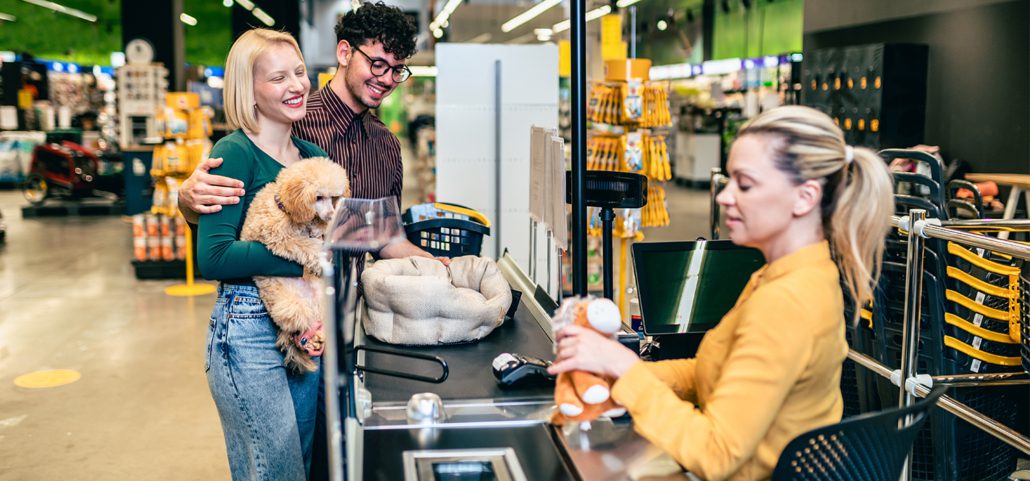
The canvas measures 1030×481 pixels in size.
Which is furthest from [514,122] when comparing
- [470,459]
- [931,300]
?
[470,459]

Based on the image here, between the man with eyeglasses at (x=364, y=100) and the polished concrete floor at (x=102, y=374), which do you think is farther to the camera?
the polished concrete floor at (x=102, y=374)

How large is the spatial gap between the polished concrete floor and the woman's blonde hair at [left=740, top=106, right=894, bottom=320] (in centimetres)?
333

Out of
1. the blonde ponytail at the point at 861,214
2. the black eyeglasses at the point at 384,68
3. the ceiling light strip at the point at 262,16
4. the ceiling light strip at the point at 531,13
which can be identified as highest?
the ceiling light strip at the point at 262,16

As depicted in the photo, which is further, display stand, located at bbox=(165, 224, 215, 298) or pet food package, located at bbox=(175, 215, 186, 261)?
pet food package, located at bbox=(175, 215, 186, 261)

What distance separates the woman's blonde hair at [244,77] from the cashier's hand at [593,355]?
112cm

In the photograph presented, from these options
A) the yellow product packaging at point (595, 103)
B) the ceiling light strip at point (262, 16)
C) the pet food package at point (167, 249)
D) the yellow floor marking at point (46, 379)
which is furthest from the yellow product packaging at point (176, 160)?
the ceiling light strip at point (262, 16)

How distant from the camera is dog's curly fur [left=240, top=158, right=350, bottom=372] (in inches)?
80.5

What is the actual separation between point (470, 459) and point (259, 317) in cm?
81

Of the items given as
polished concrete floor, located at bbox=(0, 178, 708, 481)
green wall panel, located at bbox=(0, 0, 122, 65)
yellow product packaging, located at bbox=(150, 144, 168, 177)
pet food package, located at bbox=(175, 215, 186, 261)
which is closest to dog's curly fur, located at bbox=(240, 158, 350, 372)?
polished concrete floor, located at bbox=(0, 178, 708, 481)

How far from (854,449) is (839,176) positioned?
423 millimetres

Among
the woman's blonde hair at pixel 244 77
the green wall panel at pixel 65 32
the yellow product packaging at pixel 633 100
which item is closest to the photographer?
the woman's blonde hair at pixel 244 77

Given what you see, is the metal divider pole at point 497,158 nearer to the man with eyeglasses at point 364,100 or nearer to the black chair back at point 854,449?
the man with eyeglasses at point 364,100

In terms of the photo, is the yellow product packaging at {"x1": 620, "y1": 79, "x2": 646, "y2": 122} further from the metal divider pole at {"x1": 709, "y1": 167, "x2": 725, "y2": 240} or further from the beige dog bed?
the beige dog bed

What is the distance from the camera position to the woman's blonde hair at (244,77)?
215 cm
